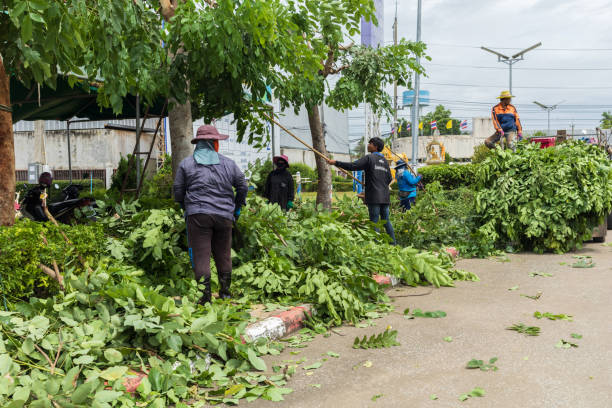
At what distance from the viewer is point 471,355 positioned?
4355mm

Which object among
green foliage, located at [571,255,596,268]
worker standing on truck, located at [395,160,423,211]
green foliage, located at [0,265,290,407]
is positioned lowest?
green foliage, located at [571,255,596,268]

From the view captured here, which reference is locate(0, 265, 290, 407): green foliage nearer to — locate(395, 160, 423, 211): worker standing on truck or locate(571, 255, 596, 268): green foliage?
locate(571, 255, 596, 268): green foliage

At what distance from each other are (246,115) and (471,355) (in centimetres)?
538

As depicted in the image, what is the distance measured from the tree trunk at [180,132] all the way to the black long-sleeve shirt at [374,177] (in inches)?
104

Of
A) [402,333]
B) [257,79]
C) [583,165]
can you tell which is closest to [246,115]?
[257,79]

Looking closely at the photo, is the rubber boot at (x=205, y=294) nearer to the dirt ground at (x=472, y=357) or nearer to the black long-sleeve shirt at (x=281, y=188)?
the dirt ground at (x=472, y=357)

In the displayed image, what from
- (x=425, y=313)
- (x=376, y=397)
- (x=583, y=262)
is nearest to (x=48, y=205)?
(x=425, y=313)

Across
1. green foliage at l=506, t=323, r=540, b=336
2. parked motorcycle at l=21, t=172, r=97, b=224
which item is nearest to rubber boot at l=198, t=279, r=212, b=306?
green foliage at l=506, t=323, r=540, b=336

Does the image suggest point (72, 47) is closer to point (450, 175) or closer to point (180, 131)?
point (180, 131)

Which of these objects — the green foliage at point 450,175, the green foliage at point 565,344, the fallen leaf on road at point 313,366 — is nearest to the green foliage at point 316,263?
the fallen leaf on road at point 313,366

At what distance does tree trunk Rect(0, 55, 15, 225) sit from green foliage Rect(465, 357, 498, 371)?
4452mm

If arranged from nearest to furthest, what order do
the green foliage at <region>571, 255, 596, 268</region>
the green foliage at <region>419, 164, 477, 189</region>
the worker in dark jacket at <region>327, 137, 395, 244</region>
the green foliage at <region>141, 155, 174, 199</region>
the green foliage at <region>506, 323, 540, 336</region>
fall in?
the green foliage at <region>506, 323, 540, 336</region> → the green foliage at <region>571, 255, 596, 268</region> → the worker in dark jacket at <region>327, 137, 395, 244</region> → the green foliage at <region>141, 155, 174, 199</region> → the green foliage at <region>419, 164, 477, 189</region>

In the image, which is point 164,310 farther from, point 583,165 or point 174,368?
point 583,165

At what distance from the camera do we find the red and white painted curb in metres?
4.79
